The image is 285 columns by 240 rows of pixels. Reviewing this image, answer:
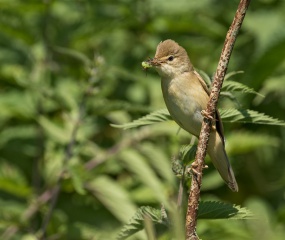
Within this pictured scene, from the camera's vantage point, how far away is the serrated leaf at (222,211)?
222 centimetres

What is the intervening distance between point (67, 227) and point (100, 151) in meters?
1.22

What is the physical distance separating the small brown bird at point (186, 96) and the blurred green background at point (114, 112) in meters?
0.79

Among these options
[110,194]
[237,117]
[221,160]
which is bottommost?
[110,194]

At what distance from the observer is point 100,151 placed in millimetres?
5039

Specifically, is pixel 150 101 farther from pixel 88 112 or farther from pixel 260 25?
pixel 88 112

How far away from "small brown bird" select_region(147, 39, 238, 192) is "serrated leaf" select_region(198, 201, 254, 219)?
0.70 m

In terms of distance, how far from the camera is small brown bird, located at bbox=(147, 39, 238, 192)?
3123 mm

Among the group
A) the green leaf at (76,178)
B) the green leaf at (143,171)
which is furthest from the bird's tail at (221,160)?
the green leaf at (143,171)

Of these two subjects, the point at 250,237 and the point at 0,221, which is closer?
the point at 0,221

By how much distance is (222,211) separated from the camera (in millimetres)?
2281

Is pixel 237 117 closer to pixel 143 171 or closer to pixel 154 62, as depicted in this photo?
pixel 154 62

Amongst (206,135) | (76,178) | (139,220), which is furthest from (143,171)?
(206,135)

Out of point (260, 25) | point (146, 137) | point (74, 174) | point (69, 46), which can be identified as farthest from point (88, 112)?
point (260, 25)

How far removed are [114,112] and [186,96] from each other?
1588 mm
